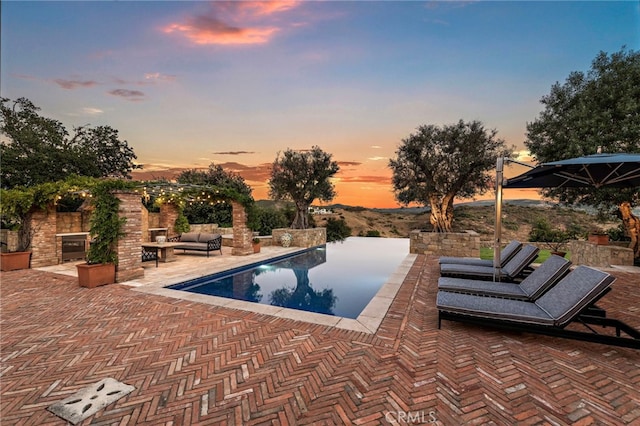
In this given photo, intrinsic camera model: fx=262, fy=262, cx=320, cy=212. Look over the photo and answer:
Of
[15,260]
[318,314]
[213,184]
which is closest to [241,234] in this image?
[15,260]

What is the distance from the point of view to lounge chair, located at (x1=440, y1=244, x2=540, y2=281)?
5.61m

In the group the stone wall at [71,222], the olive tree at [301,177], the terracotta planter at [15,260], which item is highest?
the olive tree at [301,177]

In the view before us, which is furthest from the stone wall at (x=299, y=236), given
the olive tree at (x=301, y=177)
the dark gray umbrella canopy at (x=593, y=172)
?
the dark gray umbrella canopy at (x=593, y=172)

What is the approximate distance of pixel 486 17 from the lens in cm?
891

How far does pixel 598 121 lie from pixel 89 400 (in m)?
13.4

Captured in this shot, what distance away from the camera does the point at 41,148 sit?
1580cm

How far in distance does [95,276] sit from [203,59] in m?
8.88

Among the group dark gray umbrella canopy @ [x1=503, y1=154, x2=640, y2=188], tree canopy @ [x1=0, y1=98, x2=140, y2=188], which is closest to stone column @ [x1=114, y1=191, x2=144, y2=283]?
dark gray umbrella canopy @ [x1=503, y1=154, x2=640, y2=188]

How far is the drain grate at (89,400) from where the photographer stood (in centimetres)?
232

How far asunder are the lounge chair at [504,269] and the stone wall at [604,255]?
5111 millimetres

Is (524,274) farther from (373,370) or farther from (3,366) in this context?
(3,366)

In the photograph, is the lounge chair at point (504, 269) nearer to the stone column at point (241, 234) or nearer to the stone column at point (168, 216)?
the stone column at point (241, 234)

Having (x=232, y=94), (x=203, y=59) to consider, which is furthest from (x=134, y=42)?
(x=232, y=94)

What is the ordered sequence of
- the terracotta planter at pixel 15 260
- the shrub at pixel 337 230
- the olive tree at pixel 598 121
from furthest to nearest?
the shrub at pixel 337 230 < the terracotta planter at pixel 15 260 < the olive tree at pixel 598 121
